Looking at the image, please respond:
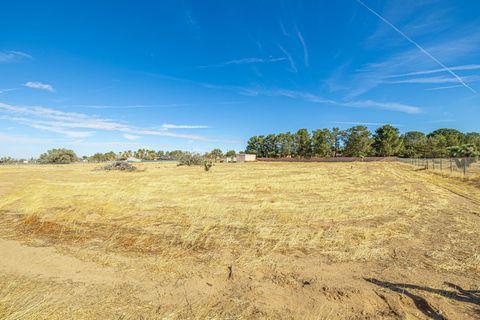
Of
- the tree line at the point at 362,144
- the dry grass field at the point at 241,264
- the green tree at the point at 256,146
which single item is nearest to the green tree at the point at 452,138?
the tree line at the point at 362,144

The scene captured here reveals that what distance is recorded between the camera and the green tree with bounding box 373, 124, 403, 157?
277ft

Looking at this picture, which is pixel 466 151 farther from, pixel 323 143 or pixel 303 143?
pixel 303 143

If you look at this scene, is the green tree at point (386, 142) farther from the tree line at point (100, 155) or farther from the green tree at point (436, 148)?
the tree line at point (100, 155)

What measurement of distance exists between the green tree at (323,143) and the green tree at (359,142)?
672 centimetres

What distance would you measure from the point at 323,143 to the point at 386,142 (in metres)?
22.0

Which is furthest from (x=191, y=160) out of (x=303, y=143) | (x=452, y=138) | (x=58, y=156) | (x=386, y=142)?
(x=452, y=138)

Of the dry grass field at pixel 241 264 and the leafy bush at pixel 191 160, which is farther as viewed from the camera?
the leafy bush at pixel 191 160

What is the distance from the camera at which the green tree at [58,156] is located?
8512 centimetres

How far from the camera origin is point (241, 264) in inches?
207

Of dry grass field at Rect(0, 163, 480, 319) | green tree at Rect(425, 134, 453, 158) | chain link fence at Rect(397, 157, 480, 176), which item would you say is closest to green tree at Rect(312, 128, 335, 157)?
green tree at Rect(425, 134, 453, 158)

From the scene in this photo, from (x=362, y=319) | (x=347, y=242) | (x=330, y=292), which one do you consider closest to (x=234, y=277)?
(x=330, y=292)

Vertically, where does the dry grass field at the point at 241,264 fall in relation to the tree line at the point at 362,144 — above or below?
below

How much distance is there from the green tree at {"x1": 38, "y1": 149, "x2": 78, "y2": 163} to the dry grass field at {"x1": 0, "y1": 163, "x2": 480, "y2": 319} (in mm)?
93385

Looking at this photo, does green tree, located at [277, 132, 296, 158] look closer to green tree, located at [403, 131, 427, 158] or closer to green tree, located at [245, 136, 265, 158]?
green tree, located at [245, 136, 265, 158]
